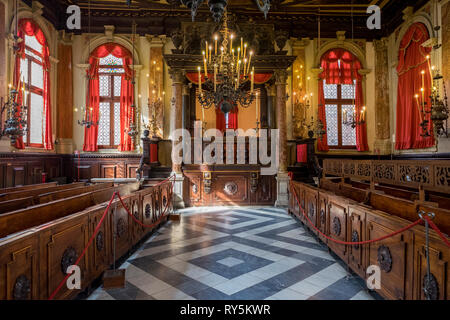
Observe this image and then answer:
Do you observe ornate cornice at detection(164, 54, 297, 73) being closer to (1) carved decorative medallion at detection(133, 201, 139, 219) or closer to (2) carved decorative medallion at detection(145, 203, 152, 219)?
(2) carved decorative medallion at detection(145, 203, 152, 219)

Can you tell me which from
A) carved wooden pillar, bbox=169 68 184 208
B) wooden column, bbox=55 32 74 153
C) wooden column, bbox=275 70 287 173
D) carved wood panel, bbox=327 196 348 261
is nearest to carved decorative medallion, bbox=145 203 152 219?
carved wooden pillar, bbox=169 68 184 208

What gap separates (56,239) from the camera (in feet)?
7.48

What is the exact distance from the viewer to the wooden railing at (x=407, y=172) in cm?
302

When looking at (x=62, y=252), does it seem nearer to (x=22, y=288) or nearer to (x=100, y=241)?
(x=22, y=288)

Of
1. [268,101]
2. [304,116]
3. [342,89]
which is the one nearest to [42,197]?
[268,101]

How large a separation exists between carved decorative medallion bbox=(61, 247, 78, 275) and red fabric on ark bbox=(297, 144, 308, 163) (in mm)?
7086

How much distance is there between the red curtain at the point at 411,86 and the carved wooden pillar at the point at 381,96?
0.54m

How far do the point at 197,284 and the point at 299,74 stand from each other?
27.3 ft

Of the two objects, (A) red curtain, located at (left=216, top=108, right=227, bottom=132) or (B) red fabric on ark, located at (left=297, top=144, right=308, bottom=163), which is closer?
(B) red fabric on ark, located at (left=297, top=144, right=308, bottom=163)

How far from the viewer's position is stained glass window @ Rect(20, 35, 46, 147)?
7.63 metres

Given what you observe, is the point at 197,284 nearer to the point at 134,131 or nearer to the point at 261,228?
the point at 261,228

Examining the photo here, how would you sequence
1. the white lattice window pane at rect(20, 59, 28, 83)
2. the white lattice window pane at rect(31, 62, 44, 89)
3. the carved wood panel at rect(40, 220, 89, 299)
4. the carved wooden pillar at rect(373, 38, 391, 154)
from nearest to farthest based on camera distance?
the carved wood panel at rect(40, 220, 89, 299) < the white lattice window pane at rect(20, 59, 28, 83) < the white lattice window pane at rect(31, 62, 44, 89) < the carved wooden pillar at rect(373, 38, 391, 154)

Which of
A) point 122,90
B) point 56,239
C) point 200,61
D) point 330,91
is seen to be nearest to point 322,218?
point 56,239

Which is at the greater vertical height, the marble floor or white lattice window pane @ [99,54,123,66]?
white lattice window pane @ [99,54,123,66]
